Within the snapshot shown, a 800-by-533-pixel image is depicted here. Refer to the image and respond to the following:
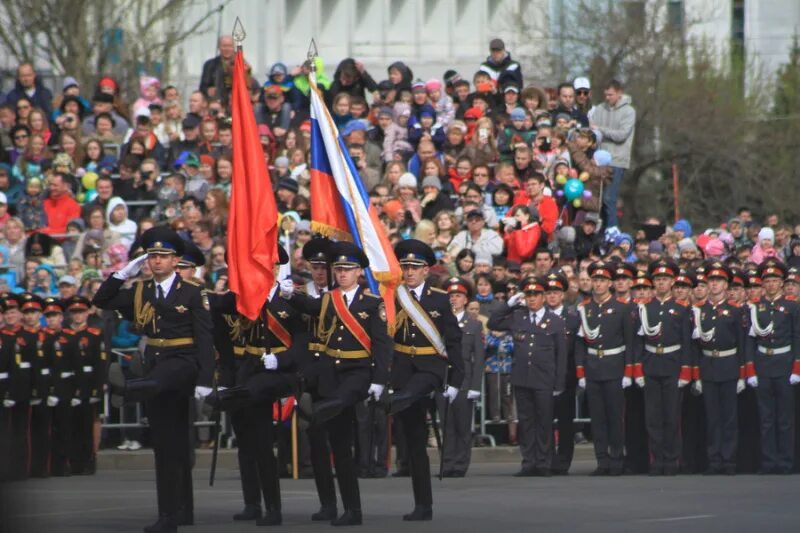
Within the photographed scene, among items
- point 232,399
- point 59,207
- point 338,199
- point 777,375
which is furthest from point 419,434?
point 59,207

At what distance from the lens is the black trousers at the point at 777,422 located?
1934cm

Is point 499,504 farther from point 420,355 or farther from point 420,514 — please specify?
point 420,355

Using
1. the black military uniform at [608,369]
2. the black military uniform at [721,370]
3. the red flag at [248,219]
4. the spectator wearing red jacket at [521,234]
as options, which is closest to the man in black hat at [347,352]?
the red flag at [248,219]

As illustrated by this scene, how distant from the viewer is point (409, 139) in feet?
80.4

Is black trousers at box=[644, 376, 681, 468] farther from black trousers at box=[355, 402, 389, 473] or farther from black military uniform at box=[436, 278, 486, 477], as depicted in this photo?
black trousers at box=[355, 402, 389, 473]

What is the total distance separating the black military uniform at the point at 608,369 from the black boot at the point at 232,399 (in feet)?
18.9

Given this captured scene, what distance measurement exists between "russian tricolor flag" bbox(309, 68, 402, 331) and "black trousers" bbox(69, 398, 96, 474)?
13.4 ft

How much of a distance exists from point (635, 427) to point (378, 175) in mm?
5530

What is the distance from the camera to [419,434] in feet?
49.1

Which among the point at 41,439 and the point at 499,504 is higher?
the point at 41,439

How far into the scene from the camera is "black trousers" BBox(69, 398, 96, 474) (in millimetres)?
20000

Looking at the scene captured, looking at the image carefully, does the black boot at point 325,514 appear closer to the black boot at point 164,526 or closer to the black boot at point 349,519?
the black boot at point 349,519

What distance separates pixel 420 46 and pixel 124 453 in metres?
26.5

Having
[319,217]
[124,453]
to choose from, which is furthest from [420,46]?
[319,217]
